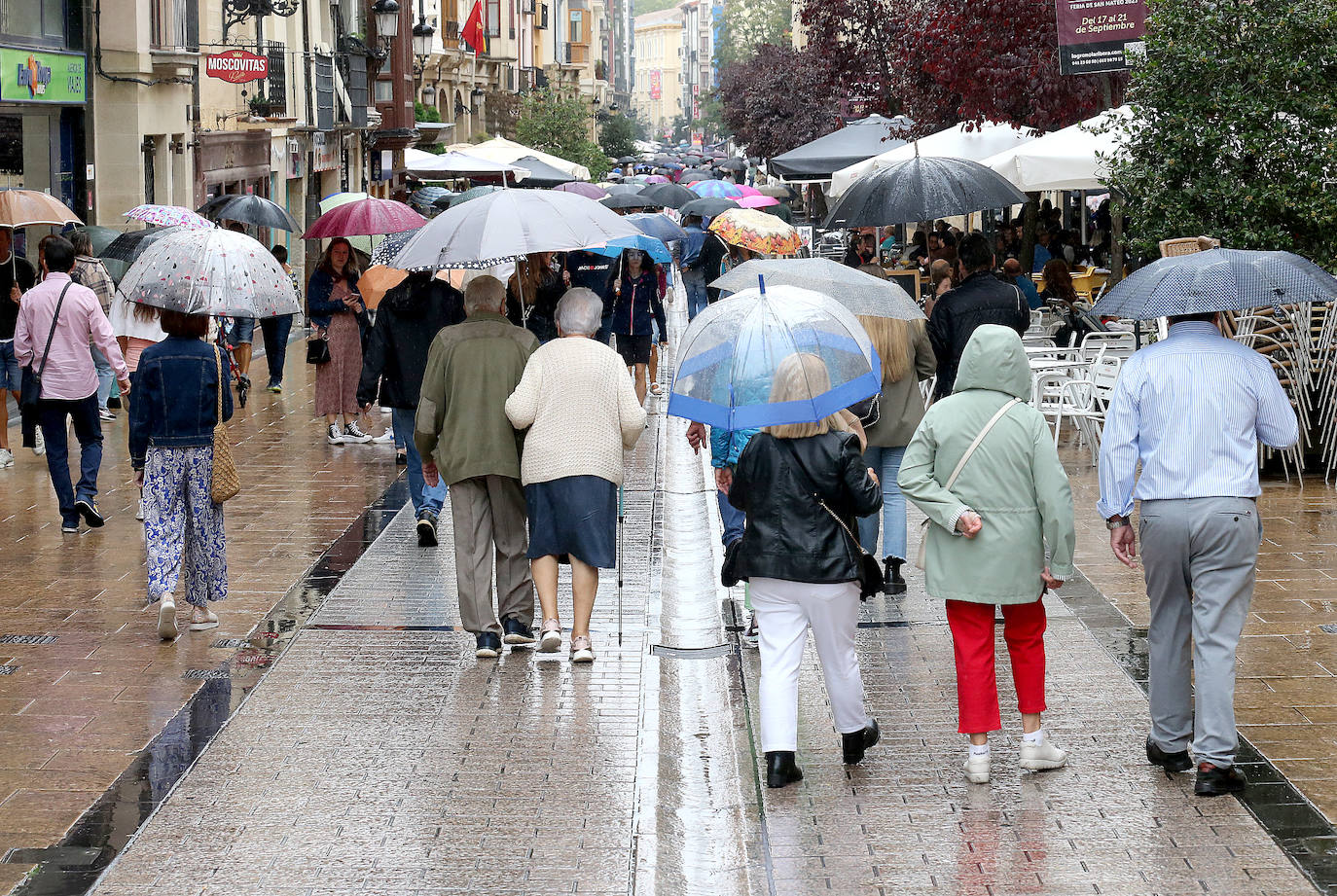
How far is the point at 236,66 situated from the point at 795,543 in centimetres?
1707

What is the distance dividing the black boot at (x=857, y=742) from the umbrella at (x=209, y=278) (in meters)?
3.59

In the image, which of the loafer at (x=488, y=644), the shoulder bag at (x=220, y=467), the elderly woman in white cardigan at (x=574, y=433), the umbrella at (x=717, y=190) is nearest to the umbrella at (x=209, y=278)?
the shoulder bag at (x=220, y=467)

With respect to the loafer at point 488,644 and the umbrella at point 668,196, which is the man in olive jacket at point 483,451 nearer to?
the loafer at point 488,644

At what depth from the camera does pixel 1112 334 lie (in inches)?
542

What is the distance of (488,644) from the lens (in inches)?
301

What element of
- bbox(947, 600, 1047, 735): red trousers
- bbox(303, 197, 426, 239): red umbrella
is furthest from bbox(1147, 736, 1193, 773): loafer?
bbox(303, 197, 426, 239): red umbrella

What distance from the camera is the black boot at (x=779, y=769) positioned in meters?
5.93

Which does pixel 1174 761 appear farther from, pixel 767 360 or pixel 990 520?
pixel 767 360

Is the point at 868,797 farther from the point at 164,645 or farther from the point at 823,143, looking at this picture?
the point at 823,143

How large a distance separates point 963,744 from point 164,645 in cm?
374

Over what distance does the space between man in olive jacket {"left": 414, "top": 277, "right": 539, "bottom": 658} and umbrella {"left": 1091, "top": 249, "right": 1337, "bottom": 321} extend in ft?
9.11

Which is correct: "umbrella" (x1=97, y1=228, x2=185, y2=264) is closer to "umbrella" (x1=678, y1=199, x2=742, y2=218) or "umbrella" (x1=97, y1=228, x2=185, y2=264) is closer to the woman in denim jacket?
the woman in denim jacket

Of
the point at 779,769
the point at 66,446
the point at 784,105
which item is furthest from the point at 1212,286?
the point at 784,105

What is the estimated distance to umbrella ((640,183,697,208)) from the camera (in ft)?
89.8
